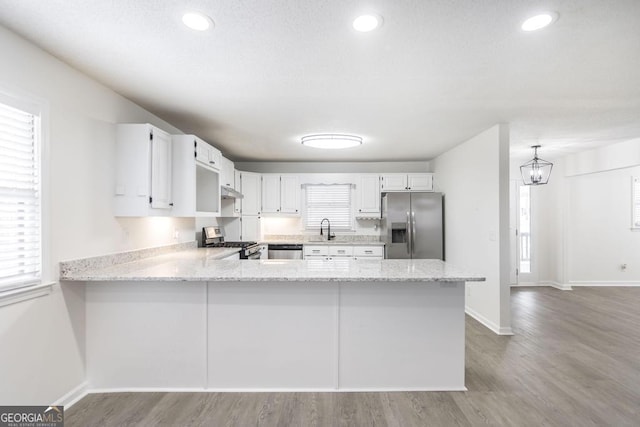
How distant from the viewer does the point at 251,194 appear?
5.63 meters

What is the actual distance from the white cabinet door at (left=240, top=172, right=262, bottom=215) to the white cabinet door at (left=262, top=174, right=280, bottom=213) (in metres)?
0.11

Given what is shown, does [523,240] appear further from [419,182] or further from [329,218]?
[329,218]

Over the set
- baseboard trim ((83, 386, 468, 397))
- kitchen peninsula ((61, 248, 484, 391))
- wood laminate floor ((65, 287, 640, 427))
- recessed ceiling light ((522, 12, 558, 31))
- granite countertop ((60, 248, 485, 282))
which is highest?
recessed ceiling light ((522, 12, 558, 31))

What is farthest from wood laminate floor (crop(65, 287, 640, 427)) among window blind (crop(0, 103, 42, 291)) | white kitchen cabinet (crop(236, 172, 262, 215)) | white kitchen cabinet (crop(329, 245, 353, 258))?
white kitchen cabinet (crop(236, 172, 262, 215))

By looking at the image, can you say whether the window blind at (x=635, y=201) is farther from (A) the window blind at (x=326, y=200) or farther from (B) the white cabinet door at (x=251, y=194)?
(B) the white cabinet door at (x=251, y=194)

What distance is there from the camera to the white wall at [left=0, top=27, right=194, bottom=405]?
6.07 ft

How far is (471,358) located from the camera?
9.85 ft

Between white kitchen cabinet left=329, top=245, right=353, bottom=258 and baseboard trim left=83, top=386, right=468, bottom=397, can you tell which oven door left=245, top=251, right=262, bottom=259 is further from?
baseboard trim left=83, top=386, right=468, bottom=397

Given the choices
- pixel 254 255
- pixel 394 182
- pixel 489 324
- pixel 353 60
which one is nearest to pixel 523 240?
pixel 394 182

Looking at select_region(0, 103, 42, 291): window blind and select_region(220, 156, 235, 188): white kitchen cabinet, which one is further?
select_region(220, 156, 235, 188): white kitchen cabinet

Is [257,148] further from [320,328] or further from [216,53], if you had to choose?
[320,328]

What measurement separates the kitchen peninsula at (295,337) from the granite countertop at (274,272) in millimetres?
69

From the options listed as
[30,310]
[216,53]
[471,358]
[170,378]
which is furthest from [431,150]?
[30,310]

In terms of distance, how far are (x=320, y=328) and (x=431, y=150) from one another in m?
3.64
